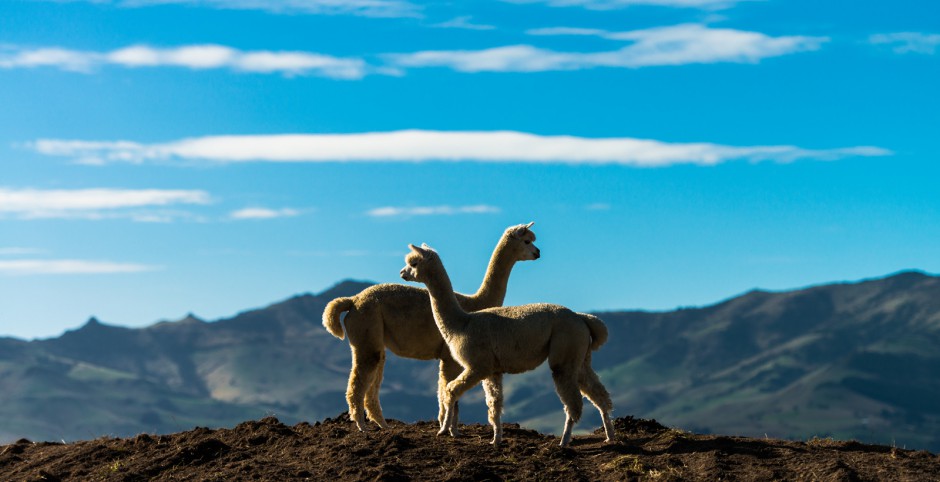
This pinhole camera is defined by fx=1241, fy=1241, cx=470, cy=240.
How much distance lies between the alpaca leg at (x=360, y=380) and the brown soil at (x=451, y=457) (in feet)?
1.14

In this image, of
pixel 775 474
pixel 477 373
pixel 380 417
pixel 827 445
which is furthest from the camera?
pixel 380 417

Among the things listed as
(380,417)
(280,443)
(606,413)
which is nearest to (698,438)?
(606,413)

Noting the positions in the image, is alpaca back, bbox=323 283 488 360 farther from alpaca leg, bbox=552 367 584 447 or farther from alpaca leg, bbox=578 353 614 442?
alpaca leg, bbox=578 353 614 442

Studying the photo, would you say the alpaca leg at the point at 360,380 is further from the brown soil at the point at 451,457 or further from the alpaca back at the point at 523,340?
the alpaca back at the point at 523,340

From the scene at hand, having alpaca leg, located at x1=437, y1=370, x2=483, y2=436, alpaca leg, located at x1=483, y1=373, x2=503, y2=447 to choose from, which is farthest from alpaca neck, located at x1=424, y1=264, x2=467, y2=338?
alpaca leg, located at x1=483, y1=373, x2=503, y2=447

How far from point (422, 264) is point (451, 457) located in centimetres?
357

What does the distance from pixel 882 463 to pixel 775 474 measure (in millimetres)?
2268

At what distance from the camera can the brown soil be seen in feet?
66.9

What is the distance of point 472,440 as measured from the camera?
23.1 meters

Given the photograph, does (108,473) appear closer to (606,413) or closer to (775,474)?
(606,413)

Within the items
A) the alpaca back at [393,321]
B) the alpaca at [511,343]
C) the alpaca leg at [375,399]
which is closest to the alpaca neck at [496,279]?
A: the alpaca back at [393,321]

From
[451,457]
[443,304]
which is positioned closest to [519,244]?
[443,304]

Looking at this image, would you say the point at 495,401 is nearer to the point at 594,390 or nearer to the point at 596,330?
the point at 594,390

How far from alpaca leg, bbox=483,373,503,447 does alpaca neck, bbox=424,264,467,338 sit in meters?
1.18
